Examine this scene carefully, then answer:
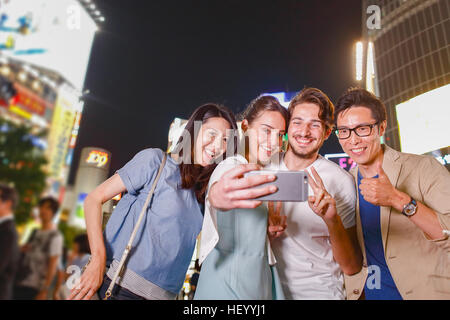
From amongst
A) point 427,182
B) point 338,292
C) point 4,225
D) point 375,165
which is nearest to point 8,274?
point 4,225

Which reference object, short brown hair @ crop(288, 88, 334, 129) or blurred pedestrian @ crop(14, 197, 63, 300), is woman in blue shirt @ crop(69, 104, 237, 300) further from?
short brown hair @ crop(288, 88, 334, 129)

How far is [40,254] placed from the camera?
1.27m

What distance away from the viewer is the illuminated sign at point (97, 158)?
20.7 meters

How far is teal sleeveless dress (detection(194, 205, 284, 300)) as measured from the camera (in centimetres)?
121

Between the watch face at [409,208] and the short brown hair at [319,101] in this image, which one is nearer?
the watch face at [409,208]

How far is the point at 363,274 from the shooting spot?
178 cm

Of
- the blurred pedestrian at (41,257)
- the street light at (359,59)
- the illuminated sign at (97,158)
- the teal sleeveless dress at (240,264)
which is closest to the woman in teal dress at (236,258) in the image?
the teal sleeveless dress at (240,264)

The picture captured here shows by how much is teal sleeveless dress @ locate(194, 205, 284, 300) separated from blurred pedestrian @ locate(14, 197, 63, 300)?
723 millimetres

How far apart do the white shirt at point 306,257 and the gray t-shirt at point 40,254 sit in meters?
1.17

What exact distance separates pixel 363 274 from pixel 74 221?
71.0 inches

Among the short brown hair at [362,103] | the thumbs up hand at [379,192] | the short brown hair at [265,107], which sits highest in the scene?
the short brown hair at [362,103]

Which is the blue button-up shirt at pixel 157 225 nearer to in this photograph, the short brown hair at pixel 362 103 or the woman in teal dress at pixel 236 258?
the woman in teal dress at pixel 236 258

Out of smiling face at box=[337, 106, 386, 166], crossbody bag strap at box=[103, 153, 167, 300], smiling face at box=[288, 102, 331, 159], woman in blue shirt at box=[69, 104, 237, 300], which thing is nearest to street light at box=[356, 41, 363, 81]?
smiling face at box=[337, 106, 386, 166]
